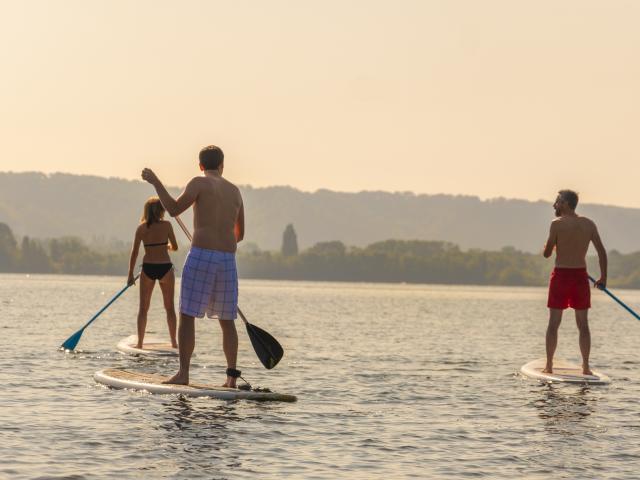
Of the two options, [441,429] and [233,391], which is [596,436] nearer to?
[441,429]

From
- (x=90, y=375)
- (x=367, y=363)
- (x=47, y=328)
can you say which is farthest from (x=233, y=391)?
(x=47, y=328)

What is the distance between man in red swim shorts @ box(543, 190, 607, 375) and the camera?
15.3 metres

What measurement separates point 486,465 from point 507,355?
1324cm

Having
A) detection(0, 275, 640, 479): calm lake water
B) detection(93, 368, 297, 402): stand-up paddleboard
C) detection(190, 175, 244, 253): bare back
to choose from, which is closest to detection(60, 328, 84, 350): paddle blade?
detection(0, 275, 640, 479): calm lake water

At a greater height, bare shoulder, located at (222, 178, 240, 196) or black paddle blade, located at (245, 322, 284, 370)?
bare shoulder, located at (222, 178, 240, 196)

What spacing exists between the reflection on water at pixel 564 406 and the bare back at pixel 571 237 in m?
1.63

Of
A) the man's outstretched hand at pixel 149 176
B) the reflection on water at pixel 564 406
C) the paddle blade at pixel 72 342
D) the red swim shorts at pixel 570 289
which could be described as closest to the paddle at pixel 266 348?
the man's outstretched hand at pixel 149 176

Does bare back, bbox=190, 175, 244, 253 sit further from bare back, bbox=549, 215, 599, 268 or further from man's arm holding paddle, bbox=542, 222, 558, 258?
bare back, bbox=549, 215, 599, 268

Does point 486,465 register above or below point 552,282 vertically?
below

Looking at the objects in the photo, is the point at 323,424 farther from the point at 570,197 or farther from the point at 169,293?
the point at 169,293

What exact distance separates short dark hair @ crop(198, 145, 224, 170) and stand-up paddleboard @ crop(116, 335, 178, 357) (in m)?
Answer: 5.32

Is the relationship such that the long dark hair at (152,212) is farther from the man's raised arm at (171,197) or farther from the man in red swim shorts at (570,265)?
the man in red swim shorts at (570,265)

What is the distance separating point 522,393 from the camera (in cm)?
1435

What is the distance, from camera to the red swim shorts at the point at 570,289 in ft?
50.1
